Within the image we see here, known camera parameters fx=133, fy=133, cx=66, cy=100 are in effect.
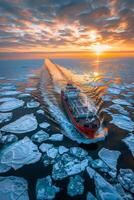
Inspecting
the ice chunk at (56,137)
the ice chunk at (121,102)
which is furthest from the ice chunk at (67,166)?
the ice chunk at (121,102)

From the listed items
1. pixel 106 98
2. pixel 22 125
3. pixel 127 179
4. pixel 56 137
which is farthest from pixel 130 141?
pixel 106 98

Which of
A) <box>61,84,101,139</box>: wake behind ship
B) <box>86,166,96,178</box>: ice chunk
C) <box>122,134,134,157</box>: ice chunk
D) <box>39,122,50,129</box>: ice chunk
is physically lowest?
<box>122,134,134,157</box>: ice chunk

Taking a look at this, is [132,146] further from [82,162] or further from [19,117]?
[19,117]

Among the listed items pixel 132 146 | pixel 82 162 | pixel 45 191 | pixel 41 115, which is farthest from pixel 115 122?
pixel 45 191

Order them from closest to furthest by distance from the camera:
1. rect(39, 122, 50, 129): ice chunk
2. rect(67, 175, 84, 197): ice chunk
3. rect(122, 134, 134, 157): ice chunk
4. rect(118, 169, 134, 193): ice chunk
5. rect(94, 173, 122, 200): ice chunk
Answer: rect(94, 173, 122, 200): ice chunk < rect(67, 175, 84, 197): ice chunk < rect(118, 169, 134, 193): ice chunk < rect(122, 134, 134, 157): ice chunk < rect(39, 122, 50, 129): ice chunk

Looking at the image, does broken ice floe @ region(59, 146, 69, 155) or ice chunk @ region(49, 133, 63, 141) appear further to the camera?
ice chunk @ region(49, 133, 63, 141)

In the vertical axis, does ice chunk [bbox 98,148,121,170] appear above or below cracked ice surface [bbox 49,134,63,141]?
below

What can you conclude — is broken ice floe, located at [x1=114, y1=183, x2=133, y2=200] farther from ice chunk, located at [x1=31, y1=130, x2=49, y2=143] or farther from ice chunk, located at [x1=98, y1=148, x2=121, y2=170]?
ice chunk, located at [x1=31, y1=130, x2=49, y2=143]

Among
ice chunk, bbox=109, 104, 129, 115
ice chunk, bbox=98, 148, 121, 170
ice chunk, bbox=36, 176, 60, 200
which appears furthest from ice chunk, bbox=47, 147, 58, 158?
ice chunk, bbox=109, 104, 129, 115
